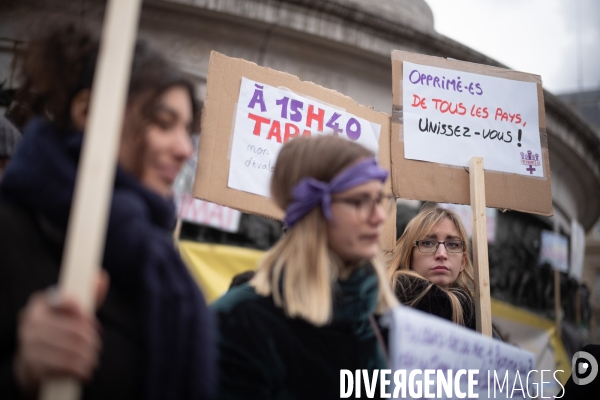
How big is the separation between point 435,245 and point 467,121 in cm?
79

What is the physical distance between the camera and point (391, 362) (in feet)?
5.84

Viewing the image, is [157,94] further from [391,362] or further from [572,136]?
[572,136]

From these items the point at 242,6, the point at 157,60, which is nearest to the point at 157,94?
the point at 157,60

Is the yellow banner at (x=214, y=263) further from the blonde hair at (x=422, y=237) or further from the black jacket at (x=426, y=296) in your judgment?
the black jacket at (x=426, y=296)

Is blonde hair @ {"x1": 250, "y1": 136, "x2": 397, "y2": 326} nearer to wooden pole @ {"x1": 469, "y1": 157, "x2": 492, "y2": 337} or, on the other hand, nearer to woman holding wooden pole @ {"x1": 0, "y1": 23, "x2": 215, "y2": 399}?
woman holding wooden pole @ {"x1": 0, "y1": 23, "x2": 215, "y2": 399}

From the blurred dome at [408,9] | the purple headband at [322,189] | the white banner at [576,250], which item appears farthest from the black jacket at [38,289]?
the white banner at [576,250]

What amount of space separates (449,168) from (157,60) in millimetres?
2010

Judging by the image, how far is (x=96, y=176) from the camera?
48.9 inches

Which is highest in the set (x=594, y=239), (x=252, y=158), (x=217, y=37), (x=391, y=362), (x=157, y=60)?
(x=594, y=239)

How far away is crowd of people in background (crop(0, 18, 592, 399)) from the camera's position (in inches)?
50.3

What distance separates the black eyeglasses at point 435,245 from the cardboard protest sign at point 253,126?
0.54 ft

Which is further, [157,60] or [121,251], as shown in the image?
[157,60]

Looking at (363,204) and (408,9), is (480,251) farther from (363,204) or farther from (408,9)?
(408,9)

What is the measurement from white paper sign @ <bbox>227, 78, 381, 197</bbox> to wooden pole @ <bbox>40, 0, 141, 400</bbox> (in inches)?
58.1
